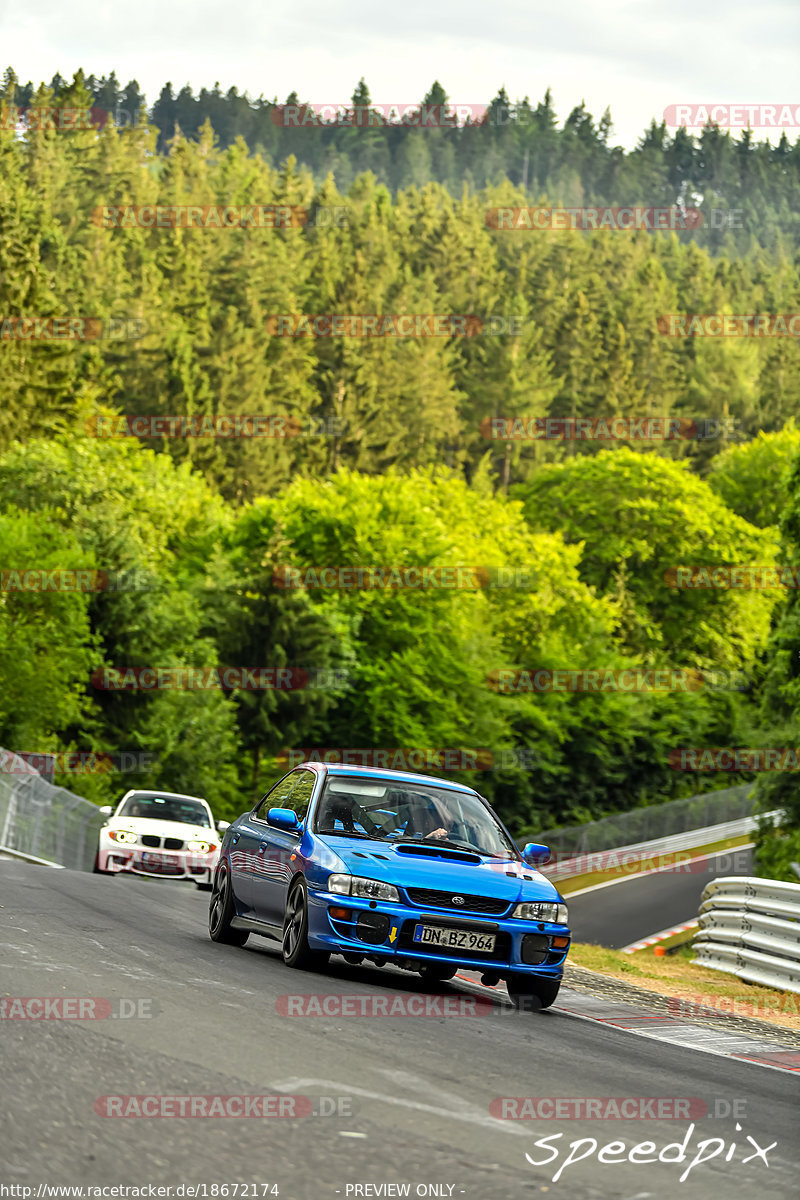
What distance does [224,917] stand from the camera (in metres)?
13.1

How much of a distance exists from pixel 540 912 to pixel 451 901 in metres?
0.70

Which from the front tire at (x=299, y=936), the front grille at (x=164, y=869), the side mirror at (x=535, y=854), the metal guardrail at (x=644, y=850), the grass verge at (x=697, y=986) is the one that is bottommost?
the metal guardrail at (x=644, y=850)

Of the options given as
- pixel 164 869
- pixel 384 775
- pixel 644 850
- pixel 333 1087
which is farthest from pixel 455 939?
pixel 644 850

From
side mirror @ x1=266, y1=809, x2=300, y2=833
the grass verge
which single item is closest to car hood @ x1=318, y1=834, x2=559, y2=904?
side mirror @ x1=266, y1=809, x2=300, y2=833

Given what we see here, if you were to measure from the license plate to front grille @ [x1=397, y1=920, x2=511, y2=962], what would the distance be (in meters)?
0.02

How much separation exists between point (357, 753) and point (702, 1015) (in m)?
47.3

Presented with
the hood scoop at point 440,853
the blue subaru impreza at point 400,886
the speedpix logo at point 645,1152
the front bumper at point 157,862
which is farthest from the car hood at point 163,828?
the speedpix logo at point 645,1152

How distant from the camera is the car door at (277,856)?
1198cm

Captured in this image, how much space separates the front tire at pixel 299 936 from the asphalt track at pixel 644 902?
94.5 ft

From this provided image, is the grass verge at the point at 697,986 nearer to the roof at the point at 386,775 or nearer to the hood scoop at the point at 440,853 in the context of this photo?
the hood scoop at the point at 440,853

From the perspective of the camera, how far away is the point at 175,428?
87188 millimetres

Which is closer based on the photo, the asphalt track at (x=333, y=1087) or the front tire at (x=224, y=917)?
the asphalt track at (x=333, y=1087)

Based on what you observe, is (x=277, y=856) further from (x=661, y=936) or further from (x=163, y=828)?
(x=661, y=936)

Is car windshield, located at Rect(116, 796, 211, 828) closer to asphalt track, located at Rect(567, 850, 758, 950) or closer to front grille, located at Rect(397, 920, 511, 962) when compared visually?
front grille, located at Rect(397, 920, 511, 962)
